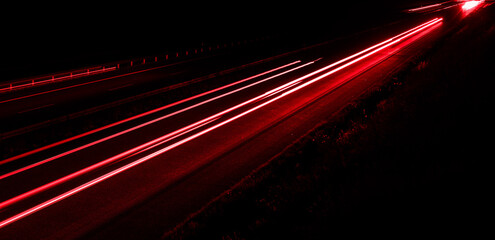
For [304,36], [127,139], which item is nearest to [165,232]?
[127,139]

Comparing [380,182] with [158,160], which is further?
[158,160]

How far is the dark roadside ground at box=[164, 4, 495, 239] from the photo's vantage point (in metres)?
5.07

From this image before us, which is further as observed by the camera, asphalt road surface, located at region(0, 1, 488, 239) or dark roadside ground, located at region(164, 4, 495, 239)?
asphalt road surface, located at region(0, 1, 488, 239)

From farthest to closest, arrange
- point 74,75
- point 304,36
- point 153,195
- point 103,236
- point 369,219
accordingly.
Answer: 1. point 304,36
2. point 74,75
3. point 153,195
4. point 103,236
5. point 369,219

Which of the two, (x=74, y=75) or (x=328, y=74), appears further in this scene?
(x=74, y=75)

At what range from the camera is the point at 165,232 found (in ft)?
21.3

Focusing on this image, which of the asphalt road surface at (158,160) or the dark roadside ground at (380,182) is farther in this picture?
the asphalt road surface at (158,160)

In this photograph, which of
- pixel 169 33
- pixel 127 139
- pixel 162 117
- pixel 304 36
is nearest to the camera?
pixel 127 139

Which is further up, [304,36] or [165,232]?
[304,36]

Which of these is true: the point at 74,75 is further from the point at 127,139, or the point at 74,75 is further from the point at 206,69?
the point at 127,139

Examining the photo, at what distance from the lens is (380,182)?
20.4 ft

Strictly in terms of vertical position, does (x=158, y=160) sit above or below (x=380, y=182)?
below

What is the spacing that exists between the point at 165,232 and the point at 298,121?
296 inches

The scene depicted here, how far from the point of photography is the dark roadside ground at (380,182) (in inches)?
200
